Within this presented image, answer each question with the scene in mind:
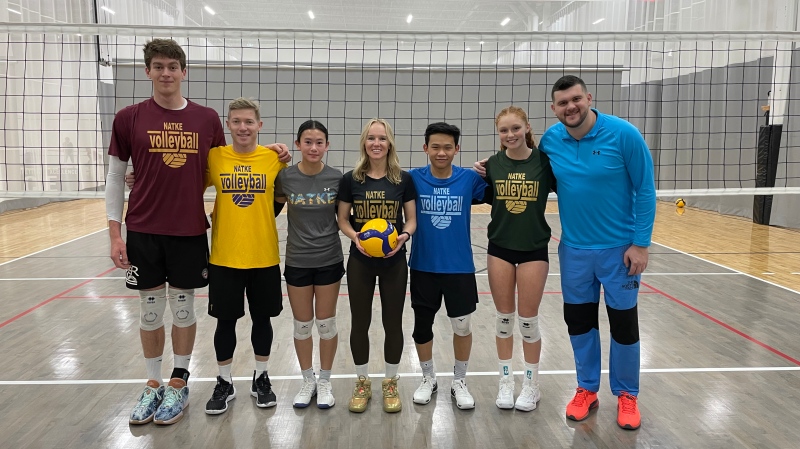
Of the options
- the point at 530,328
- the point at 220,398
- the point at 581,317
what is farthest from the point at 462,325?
the point at 220,398

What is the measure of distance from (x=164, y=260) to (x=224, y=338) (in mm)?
514

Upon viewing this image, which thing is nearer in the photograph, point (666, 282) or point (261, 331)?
point (261, 331)

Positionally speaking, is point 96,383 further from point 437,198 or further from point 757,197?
point 757,197

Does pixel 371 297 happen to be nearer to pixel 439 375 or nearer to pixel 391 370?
pixel 391 370

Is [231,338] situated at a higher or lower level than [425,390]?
higher

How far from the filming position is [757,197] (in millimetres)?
10391

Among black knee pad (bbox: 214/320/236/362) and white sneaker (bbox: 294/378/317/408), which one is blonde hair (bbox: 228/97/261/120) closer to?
black knee pad (bbox: 214/320/236/362)

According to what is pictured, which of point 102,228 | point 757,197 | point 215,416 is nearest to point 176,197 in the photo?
point 215,416

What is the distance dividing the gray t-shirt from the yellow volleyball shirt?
11 cm

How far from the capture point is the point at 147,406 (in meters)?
2.90

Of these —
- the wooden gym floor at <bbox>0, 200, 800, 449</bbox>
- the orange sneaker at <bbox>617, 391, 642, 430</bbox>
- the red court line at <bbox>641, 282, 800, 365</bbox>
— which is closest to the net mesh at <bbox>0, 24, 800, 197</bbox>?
the red court line at <bbox>641, 282, 800, 365</bbox>

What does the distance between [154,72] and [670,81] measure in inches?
513

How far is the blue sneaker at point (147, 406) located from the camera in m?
2.85

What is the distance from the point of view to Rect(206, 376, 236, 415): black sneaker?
9.74 ft
